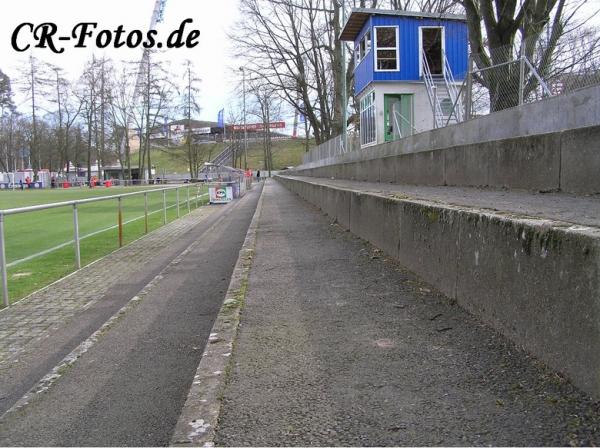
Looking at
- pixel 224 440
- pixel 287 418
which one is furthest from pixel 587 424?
pixel 224 440

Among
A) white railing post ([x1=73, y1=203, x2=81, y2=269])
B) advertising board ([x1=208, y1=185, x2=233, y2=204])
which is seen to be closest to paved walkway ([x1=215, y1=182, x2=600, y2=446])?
white railing post ([x1=73, y1=203, x2=81, y2=269])

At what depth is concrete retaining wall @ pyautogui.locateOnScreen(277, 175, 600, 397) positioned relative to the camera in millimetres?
2289

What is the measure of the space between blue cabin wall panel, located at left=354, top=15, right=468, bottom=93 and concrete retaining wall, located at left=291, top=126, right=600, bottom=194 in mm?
11929

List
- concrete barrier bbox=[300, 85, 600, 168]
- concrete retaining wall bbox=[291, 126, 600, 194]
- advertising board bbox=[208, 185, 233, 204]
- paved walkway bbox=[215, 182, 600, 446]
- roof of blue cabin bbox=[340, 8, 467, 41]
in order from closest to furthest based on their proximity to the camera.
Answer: paved walkway bbox=[215, 182, 600, 446]
concrete retaining wall bbox=[291, 126, 600, 194]
concrete barrier bbox=[300, 85, 600, 168]
roof of blue cabin bbox=[340, 8, 467, 41]
advertising board bbox=[208, 185, 233, 204]

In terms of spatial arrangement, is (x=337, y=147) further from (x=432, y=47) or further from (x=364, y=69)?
(x=432, y=47)

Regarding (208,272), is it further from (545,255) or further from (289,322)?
(545,255)

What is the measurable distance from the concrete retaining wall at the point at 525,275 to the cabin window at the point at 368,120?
18342 millimetres

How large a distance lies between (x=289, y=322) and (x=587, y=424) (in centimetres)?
225

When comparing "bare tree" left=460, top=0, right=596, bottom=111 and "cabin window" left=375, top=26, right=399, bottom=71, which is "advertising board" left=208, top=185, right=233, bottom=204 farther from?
"bare tree" left=460, top=0, right=596, bottom=111

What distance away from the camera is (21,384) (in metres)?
4.20

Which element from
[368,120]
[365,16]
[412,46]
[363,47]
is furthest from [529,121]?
[363,47]

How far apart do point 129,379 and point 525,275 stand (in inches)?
112

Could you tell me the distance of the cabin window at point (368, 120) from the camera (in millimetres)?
22750

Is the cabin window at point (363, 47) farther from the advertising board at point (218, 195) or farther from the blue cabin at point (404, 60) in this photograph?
the advertising board at point (218, 195)
